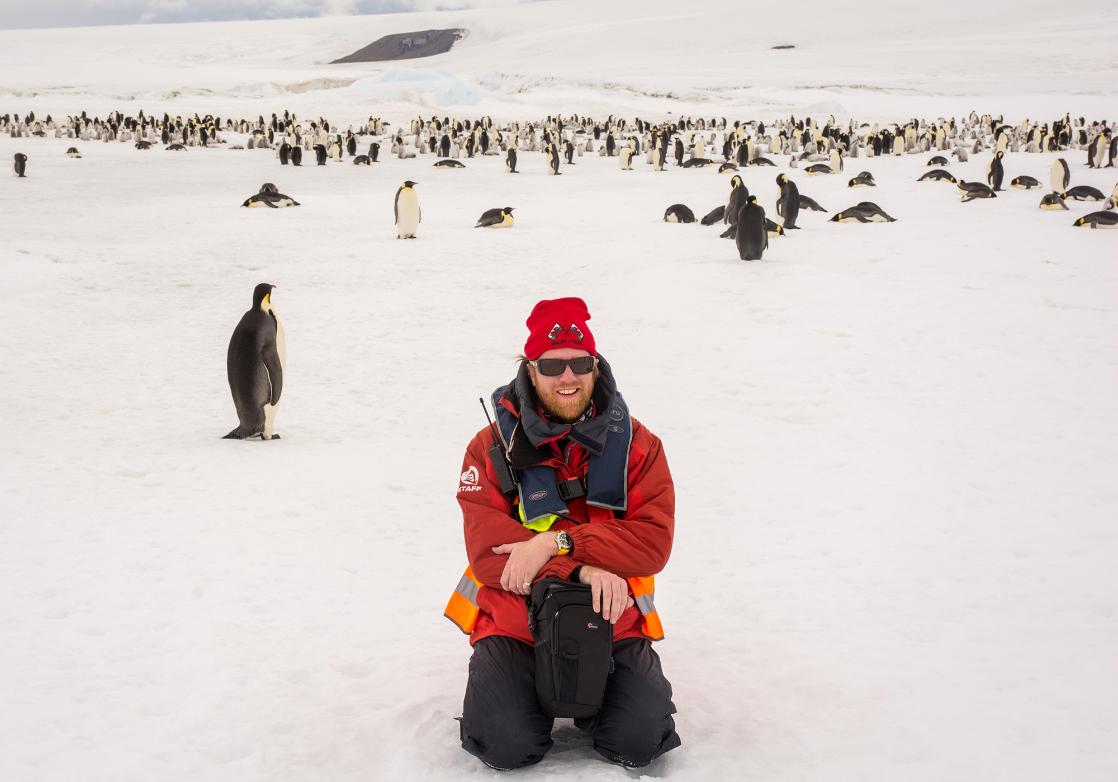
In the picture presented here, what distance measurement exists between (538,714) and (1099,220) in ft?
33.3

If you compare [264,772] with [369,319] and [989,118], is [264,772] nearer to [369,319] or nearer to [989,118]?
[369,319]

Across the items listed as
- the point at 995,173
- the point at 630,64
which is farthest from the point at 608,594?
the point at 630,64

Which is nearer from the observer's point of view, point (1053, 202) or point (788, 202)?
point (788, 202)

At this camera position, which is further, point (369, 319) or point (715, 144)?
point (715, 144)

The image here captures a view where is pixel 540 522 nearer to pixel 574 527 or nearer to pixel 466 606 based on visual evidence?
pixel 574 527

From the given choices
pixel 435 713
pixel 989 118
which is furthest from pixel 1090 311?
pixel 989 118

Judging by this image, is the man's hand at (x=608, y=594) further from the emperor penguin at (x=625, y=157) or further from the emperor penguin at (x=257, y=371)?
the emperor penguin at (x=625, y=157)

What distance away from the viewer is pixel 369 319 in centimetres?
735

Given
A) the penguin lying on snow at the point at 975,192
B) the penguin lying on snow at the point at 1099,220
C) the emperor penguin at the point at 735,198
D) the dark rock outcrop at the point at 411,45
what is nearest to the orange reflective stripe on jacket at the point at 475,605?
the emperor penguin at the point at 735,198

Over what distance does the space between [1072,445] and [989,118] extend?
25137mm

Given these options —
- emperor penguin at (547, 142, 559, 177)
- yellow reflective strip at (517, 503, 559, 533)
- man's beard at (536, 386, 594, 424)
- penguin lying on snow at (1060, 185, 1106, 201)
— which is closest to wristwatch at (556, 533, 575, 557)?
yellow reflective strip at (517, 503, 559, 533)

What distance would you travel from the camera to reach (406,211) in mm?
10406

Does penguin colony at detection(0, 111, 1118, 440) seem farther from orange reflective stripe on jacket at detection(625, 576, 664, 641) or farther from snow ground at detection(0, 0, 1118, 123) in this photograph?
snow ground at detection(0, 0, 1118, 123)

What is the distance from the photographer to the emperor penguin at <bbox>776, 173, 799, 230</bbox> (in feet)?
36.2
